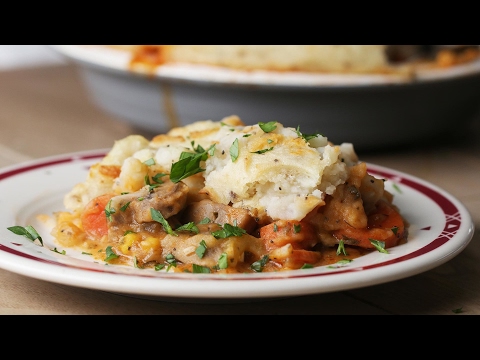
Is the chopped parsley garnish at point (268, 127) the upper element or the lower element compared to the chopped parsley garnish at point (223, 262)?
upper

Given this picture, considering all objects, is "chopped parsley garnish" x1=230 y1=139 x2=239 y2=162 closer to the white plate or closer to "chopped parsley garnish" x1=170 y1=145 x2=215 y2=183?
"chopped parsley garnish" x1=170 y1=145 x2=215 y2=183

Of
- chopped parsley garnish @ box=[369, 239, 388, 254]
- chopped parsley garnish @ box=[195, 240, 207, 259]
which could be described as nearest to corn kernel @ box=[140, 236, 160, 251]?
chopped parsley garnish @ box=[195, 240, 207, 259]

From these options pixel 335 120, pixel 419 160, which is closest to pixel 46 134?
pixel 335 120

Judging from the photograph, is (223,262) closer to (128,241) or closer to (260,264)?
(260,264)

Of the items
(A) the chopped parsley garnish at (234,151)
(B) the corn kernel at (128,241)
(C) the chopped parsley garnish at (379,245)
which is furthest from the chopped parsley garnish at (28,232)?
(C) the chopped parsley garnish at (379,245)

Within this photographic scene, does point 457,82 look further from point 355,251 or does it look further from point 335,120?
point 355,251

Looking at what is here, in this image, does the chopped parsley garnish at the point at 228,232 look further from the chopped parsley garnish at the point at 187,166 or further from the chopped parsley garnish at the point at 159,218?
the chopped parsley garnish at the point at 187,166

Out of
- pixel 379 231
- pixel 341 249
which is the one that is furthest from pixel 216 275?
pixel 379 231
